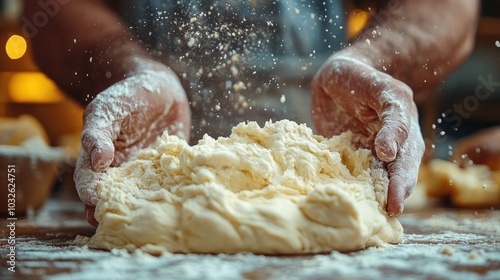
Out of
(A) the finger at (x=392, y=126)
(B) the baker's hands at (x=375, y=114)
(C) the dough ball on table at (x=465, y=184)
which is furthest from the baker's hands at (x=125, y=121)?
(C) the dough ball on table at (x=465, y=184)

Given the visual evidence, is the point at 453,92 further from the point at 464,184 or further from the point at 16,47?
the point at 16,47

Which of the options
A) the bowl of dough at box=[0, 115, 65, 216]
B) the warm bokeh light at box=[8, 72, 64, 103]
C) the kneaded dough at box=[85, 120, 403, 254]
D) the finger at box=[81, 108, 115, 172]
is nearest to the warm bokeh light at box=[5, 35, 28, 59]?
the warm bokeh light at box=[8, 72, 64, 103]

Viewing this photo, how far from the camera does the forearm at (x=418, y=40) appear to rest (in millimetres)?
1856

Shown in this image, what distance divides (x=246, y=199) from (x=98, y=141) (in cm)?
40

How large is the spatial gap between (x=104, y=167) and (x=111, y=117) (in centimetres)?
18

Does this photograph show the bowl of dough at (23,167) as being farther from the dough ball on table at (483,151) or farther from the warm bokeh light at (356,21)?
the dough ball on table at (483,151)

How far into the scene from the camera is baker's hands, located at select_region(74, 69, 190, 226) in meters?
1.41

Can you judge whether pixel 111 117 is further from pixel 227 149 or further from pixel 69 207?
pixel 69 207

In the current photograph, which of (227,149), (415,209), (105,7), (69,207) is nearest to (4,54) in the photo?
(69,207)

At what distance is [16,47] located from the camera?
193 inches

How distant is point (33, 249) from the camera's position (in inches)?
52.0

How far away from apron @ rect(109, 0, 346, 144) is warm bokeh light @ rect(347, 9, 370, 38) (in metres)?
0.07

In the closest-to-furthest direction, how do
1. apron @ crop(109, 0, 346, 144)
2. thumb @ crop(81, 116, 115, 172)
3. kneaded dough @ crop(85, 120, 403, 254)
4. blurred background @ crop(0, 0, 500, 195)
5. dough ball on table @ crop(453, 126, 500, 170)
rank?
kneaded dough @ crop(85, 120, 403, 254) → thumb @ crop(81, 116, 115, 172) → apron @ crop(109, 0, 346, 144) → dough ball on table @ crop(453, 126, 500, 170) → blurred background @ crop(0, 0, 500, 195)

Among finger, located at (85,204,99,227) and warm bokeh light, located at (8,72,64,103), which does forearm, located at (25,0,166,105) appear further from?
warm bokeh light, located at (8,72,64,103)
